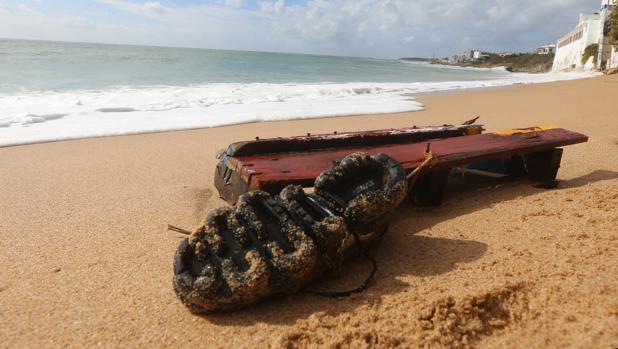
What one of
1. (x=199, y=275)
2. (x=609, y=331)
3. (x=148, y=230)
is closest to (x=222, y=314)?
(x=199, y=275)

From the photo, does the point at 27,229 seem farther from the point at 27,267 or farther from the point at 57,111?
the point at 57,111

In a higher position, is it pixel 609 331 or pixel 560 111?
pixel 560 111

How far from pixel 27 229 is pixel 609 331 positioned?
9.91 feet

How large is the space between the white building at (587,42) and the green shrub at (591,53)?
1.00 feet

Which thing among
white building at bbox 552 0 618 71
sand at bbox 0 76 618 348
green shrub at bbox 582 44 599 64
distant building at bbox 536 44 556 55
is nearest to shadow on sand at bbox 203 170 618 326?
sand at bbox 0 76 618 348

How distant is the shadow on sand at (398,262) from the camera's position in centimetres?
161

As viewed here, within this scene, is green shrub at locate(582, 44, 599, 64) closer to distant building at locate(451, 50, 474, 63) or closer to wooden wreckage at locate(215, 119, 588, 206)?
wooden wreckage at locate(215, 119, 588, 206)

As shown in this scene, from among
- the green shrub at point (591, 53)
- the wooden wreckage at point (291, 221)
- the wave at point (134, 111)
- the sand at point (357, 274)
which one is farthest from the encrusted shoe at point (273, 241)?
the green shrub at point (591, 53)

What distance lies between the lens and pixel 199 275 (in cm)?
154

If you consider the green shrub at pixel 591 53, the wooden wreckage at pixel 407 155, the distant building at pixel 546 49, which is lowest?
the wooden wreckage at pixel 407 155

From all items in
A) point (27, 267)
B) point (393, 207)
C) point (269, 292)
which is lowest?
point (27, 267)

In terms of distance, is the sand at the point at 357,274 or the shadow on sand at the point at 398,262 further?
the shadow on sand at the point at 398,262

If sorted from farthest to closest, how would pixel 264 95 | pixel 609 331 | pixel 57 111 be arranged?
1. pixel 264 95
2. pixel 57 111
3. pixel 609 331

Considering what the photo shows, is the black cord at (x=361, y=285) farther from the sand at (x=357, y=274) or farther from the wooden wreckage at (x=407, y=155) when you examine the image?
the wooden wreckage at (x=407, y=155)
